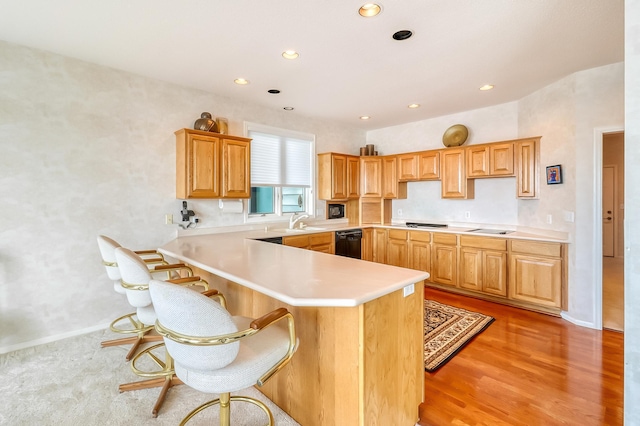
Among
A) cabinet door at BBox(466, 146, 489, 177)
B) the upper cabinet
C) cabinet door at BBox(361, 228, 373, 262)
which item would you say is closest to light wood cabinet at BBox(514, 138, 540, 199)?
cabinet door at BBox(466, 146, 489, 177)

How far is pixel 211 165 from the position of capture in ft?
12.0

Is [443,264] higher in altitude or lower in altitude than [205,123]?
lower

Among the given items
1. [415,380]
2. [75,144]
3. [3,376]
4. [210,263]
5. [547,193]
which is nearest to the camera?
[415,380]

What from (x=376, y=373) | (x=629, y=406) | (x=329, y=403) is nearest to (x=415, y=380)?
(x=376, y=373)

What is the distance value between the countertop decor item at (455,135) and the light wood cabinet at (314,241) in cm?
237

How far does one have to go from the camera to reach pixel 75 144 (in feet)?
9.92

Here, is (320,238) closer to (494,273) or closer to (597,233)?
(494,273)

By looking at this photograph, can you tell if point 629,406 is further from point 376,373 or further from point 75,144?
point 75,144

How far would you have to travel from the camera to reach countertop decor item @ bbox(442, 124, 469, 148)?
4.69 metres

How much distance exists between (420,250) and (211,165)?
3252mm

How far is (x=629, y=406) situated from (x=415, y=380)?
94cm

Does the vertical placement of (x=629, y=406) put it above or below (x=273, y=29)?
below

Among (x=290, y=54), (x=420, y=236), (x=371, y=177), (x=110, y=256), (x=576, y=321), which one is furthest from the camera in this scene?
(x=371, y=177)

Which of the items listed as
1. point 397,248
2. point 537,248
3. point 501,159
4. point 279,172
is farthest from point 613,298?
point 279,172
